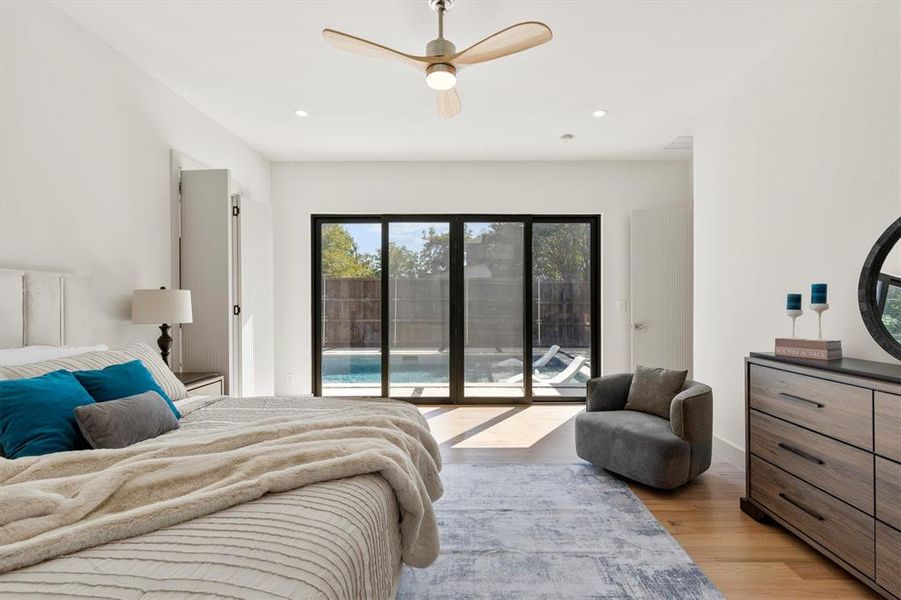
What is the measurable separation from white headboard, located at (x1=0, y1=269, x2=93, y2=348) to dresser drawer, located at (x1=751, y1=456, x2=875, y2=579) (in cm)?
379

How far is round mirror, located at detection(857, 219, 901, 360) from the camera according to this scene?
6.62 ft

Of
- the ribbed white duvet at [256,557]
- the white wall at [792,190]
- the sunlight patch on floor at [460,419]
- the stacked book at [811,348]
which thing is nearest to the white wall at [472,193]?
the white wall at [792,190]

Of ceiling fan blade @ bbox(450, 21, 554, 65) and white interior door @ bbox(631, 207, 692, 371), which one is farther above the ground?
ceiling fan blade @ bbox(450, 21, 554, 65)

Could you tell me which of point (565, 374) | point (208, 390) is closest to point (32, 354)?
point (208, 390)

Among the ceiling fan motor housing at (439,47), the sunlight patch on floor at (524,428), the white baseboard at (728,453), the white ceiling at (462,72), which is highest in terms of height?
the white ceiling at (462,72)

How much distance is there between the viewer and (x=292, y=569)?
3.03ft

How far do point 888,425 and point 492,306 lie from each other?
3760mm

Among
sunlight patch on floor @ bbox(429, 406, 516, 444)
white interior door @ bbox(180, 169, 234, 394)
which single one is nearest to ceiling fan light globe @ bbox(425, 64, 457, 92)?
white interior door @ bbox(180, 169, 234, 394)

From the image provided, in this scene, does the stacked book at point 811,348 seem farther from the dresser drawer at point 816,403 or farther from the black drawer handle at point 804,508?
the black drawer handle at point 804,508

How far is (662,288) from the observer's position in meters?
4.96

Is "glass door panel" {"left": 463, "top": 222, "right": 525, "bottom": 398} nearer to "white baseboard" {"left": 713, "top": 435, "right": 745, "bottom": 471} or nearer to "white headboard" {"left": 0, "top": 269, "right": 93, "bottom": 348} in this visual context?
"white baseboard" {"left": 713, "top": 435, "right": 745, "bottom": 471}

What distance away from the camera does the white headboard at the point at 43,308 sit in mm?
2121

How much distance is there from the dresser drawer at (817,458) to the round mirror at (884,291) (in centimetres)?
51

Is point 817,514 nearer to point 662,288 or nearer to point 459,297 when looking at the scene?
point 662,288
